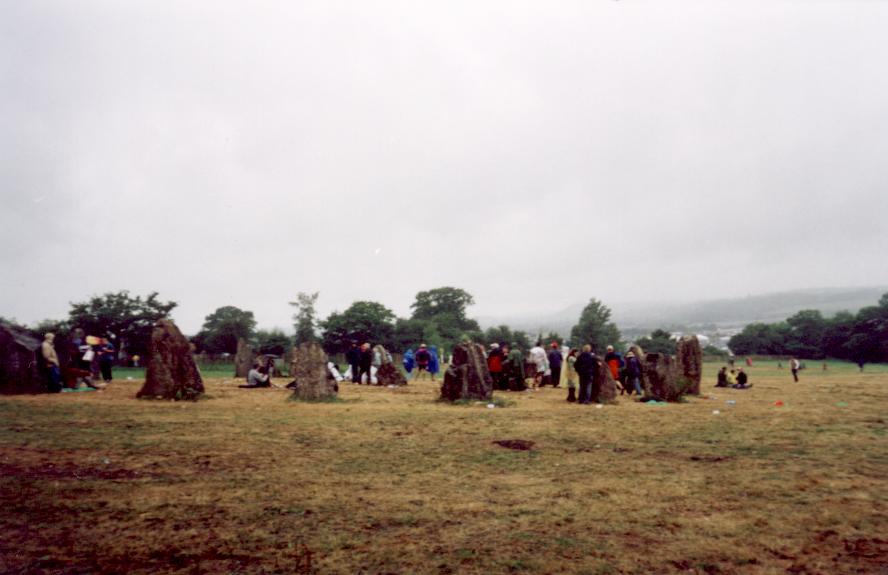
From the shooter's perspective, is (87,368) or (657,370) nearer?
(657,370)

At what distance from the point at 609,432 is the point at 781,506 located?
4.91 metres

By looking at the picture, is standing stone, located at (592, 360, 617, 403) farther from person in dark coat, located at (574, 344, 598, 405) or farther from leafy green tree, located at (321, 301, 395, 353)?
leafy green tree, located at (321, 301, 395, 353)

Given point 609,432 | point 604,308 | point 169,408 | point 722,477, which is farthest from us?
point 604,308

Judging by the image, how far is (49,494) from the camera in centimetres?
607

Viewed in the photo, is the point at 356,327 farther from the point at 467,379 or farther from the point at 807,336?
the point at 807,336

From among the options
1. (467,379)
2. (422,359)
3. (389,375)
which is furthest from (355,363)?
(467,379)

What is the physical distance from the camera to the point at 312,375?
53.2 feet

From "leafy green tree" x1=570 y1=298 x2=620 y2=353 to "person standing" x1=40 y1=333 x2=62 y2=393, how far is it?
75.1m

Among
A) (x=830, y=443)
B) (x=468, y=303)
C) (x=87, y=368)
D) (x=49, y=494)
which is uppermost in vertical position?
(x=468, y=303)

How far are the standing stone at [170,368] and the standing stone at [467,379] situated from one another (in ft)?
24.5

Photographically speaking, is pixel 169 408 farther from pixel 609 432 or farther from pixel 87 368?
pixel 609 432

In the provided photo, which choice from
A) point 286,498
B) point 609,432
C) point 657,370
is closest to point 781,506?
point 609,432

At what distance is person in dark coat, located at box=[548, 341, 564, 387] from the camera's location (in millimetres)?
23641

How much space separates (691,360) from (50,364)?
21336 millimetres
